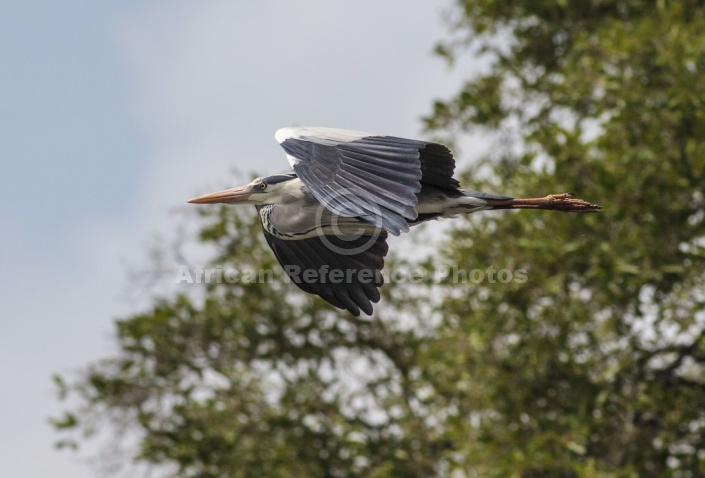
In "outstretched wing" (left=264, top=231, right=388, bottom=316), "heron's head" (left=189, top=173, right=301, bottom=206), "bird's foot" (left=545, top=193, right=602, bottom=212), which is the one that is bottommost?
"outstretched wing" (left=264, top=231, right=388, bottom=316)

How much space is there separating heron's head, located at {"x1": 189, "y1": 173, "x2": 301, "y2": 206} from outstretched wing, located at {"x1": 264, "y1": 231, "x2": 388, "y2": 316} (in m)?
0.17

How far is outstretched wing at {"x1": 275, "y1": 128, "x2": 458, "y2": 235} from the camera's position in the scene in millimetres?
4605

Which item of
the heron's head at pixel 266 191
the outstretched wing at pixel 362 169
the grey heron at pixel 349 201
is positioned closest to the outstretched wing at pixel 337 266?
the grey heron at pixel 349 201

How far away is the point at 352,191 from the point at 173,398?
5.78 meters

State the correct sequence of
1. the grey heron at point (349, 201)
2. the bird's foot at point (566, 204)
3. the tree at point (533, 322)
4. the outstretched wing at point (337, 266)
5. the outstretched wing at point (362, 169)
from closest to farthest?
the outstretched wing at point (362, 169)
the grey heron at point (349, 201)
the outstretched wing at point (337, 266)
the bird's foot at point (566, 204)
the tree at point (533, 322)

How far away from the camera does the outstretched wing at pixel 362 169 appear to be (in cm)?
461

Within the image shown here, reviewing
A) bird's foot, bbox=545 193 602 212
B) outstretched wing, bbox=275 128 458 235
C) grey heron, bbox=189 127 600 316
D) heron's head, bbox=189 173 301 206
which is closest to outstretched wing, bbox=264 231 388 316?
grey heron, bbox=189 127 600 316

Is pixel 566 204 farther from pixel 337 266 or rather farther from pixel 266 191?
pixel 266 191

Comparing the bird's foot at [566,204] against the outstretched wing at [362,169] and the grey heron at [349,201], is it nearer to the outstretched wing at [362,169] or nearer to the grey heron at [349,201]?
the grey heron at [349,201]

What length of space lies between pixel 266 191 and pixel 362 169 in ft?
2.54

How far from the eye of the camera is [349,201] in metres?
4.65

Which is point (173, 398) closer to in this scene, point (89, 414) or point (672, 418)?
point (89, 414)

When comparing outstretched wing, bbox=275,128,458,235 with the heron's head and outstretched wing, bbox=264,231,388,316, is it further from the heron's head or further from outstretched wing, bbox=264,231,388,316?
outstretched wing, bbox=264,231,388,316

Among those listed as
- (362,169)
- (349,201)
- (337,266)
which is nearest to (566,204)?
(337,266)
